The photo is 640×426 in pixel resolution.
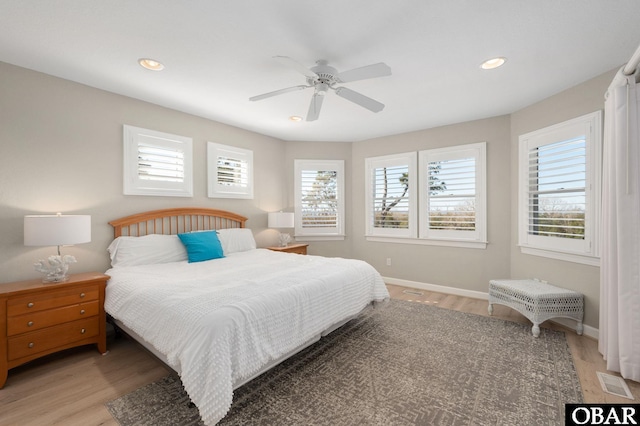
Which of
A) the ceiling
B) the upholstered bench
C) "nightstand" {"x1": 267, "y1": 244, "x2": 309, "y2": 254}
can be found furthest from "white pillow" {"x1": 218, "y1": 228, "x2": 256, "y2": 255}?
the upholstered bench

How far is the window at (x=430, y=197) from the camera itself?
4203 millimetres

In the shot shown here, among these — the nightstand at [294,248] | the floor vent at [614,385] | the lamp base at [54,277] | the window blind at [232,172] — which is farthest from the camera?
the nightstand at [294,248]

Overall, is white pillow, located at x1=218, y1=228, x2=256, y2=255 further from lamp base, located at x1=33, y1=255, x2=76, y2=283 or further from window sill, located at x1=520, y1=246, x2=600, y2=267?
window sill, located at x1=520, y1=246, x2=600, y2=267

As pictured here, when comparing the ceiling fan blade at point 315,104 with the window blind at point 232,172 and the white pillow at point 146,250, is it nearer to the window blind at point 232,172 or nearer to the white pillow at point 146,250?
the window blind at point 232,172

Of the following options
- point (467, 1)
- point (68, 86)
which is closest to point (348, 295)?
point (467, 1)

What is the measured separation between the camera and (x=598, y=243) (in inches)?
110

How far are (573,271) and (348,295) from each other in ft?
8.29

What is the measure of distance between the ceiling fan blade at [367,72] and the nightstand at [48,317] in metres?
2.81

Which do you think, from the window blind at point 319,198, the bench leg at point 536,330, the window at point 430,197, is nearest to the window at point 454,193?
the window at point 430,197

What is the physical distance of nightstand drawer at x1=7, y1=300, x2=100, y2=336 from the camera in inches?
84.8

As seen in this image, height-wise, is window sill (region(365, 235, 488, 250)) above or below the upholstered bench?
above

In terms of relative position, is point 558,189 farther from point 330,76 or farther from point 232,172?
point 232,172

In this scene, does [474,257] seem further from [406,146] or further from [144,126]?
[144,126]

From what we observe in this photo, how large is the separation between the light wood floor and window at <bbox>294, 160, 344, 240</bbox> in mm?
3197
